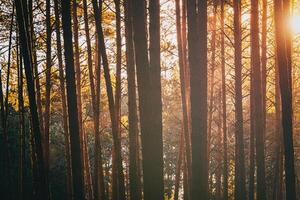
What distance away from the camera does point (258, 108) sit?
19.8 feet

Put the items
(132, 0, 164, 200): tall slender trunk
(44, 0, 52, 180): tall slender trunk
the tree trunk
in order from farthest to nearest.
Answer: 1. (44, 0, 52, 180): tall slender trunk
2. the tree trunk
3. (132, 0, 164, 200): tall slender trunk

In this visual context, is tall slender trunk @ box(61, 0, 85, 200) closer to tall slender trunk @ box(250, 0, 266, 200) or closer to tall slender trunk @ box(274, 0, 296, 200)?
tall slender trunk @ box(274, 0, 296, 200)

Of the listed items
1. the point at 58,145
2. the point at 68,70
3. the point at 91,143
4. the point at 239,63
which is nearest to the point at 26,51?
the point at 68,70

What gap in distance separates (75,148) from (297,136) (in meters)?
11.3

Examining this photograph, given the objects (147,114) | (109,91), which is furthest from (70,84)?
(109,91)

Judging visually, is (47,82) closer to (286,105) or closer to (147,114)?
(147,114)

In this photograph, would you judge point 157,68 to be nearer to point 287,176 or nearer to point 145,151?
point 145,151

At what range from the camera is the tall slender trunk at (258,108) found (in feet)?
19.8

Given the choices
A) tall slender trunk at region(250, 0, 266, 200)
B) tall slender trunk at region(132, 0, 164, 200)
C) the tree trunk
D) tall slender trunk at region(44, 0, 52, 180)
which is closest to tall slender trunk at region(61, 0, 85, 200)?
tall slender trunk at region(132, 0, 164, 200)

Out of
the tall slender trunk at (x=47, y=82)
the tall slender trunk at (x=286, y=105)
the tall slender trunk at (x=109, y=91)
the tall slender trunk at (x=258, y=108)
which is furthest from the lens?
the tall slender trunk at (x=47, y=82)

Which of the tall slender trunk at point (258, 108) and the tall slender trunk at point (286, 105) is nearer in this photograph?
the tall slender trunk at point (286, 105)

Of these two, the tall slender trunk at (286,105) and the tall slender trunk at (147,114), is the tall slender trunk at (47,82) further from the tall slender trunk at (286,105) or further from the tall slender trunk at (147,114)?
the tall slender trunk at (286,105)

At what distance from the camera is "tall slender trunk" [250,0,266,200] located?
6.04 metres

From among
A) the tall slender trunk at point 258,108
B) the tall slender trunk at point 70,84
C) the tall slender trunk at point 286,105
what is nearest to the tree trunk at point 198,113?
the tall slender trunk at point 286,105
